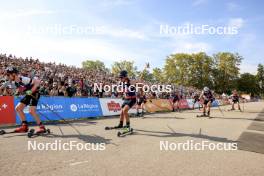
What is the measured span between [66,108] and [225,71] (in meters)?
112

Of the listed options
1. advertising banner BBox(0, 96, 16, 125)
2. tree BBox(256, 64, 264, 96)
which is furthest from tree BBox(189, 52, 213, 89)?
advertising banner BBox(0, 96, 16, 125)

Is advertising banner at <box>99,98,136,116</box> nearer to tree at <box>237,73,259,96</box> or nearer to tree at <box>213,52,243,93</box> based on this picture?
tree at <box>213,52,243,93</box>

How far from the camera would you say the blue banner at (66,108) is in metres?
15.6

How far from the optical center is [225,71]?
12062cm

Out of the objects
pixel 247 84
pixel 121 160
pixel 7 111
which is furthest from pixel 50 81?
pixel 247 84

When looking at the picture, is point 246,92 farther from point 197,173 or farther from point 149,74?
point 197,173

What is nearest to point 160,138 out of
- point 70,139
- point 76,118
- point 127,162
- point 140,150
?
point 140,150

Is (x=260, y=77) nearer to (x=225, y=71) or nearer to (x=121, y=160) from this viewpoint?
(x=225, y=71)

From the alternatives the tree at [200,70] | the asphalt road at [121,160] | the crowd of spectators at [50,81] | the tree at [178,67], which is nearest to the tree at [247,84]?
the tree at [200,70]

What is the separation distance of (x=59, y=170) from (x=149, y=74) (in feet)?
388

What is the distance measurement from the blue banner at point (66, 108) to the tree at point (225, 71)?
10641 cm

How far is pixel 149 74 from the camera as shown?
123 meters

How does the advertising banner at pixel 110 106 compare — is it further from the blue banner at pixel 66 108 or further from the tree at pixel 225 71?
the tree at pixel 225 71

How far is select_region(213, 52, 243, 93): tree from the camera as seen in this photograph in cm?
12019
